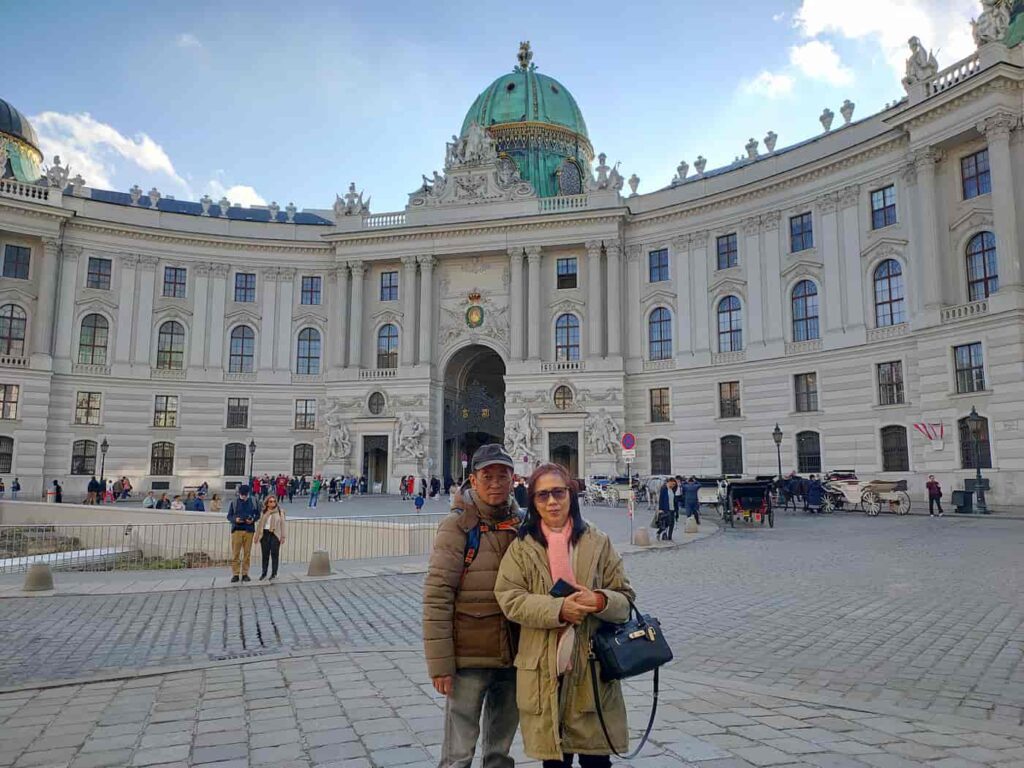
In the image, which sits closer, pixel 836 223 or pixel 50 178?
pixel 836 223

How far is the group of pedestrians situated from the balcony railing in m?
31.5

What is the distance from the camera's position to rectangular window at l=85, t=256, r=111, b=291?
44.8 m

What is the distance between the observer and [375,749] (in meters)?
4.82

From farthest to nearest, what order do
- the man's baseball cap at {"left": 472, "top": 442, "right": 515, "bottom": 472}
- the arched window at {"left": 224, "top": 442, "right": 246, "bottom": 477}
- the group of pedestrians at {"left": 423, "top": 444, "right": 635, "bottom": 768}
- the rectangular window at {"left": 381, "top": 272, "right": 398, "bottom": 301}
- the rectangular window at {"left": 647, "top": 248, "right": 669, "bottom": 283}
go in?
the rectangular window at {"left": 381, "top": 272, "right": 398, "bottom": 301}, the arched window at {"left": 224, "top": 442, "right": 246, "bottom": 477}, the rectangular window at {"left": 647, "top": 248, "right": 669, "bottom": 283}, the man's baseball cap at {"left": 472, "top": 442, "right": 515, "bottom": 472}, the group of pedestrians at {"left": 423, "top": 444, "right": 635, "bottom": 768}

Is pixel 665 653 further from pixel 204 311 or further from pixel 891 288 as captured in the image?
pixel 204 311

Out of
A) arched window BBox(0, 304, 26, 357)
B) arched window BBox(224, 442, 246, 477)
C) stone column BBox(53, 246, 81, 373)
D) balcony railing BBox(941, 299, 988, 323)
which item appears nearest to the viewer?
balcony railing BBox(941, 299, 988, 323)

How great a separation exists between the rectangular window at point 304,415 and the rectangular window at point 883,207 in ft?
112

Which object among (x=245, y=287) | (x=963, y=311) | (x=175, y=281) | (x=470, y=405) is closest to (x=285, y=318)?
(x=245, y=287)

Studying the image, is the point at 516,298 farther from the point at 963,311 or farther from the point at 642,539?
the point at 642,539

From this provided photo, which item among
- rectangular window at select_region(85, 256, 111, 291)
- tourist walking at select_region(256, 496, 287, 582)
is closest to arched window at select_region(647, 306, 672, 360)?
tourist walking at select_region(256, 496, 287, 582)

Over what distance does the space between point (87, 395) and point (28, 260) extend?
879 cm

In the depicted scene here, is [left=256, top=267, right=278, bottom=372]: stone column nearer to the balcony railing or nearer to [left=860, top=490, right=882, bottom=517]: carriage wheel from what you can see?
[left=860, top=490, right=882, bottom=517]: carriage wheel

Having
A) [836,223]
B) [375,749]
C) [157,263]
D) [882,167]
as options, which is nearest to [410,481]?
[157,263]

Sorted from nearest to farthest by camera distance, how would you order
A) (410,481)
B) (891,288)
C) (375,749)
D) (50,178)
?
(375,749) < (891,288) < (410,481) < (50,178)
